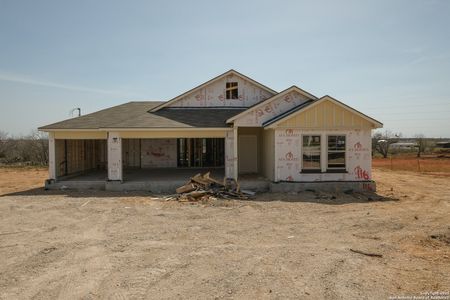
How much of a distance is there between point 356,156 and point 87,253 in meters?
11.8

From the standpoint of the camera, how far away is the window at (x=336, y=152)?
49.3 feet

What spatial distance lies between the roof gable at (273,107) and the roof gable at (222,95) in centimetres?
242

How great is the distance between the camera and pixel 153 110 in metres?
18.6

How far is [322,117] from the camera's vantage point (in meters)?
14.9

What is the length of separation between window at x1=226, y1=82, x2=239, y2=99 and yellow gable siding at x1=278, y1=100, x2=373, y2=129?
4843mm

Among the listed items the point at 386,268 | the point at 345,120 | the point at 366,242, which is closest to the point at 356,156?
the point at 345,120

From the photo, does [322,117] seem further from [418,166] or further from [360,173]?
[418,166]

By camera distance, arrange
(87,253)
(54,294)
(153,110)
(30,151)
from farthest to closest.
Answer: (30,151) < (153,110) < (87,253) < (54,294)

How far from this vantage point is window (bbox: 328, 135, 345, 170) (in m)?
15.0

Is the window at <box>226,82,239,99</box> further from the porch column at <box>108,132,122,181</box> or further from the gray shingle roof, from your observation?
the porch column at <box>108,132,122,181</box>

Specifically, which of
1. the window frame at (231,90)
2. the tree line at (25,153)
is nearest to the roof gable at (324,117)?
the window frame at (231,90)

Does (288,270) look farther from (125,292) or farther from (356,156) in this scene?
(356,156)

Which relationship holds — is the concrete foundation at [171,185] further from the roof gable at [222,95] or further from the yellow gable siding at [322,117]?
the roof gable at [222,95]

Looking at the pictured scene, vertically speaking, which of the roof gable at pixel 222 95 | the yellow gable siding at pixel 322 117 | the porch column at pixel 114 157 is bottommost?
the porch column at pixel 114 157
